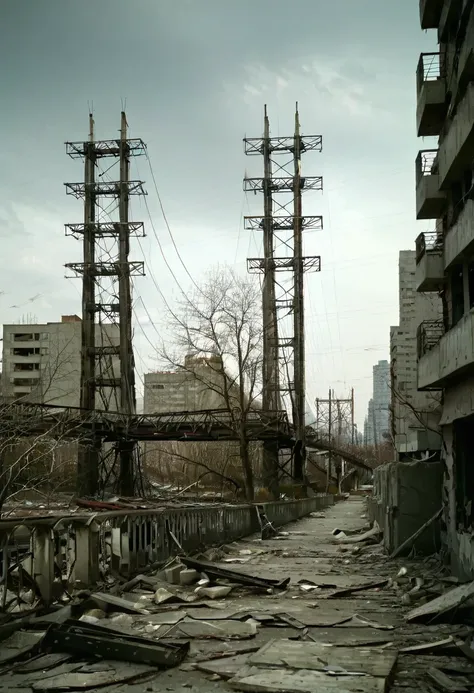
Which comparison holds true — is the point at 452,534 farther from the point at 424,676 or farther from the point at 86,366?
the point at 86,366

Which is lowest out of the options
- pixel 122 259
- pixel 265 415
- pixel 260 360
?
pixel 265 415

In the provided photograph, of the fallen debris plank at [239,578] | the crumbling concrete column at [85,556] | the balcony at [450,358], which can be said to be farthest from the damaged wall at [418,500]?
the crumbling concrete column at [85,556]

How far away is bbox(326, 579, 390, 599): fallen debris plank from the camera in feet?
41.5

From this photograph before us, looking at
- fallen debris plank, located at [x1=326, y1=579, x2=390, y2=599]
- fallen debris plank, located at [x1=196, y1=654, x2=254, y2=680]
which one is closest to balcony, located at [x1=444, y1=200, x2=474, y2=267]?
fallen debris plank, located at [x1=326, y1=579, x2=390, y2=599]

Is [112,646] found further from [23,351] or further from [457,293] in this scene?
[23,351]

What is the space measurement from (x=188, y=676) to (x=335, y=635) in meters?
2.57

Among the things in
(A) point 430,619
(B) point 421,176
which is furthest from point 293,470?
(A) point 430,619

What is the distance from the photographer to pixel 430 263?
1969cm

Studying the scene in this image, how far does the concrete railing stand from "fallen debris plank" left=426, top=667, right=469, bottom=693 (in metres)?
5.12

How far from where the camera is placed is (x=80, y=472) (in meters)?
45.9

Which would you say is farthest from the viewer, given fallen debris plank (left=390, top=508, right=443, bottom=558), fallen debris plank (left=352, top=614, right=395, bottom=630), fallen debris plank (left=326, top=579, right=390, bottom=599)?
fallen debris plank (left=390, top=508, right=443, bottom=558)

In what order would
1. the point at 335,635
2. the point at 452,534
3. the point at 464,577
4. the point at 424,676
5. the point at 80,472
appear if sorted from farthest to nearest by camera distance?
1. the point at 80,472
2. the point at 452,534
3. the point at 464,577
4. the point at 335,635
5. the point at 424,676

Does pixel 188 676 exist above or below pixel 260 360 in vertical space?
below

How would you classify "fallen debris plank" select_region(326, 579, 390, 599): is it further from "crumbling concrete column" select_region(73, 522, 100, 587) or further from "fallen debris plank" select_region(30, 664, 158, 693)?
"fallen debris plank" select_region(30, 664, 158, 693)
